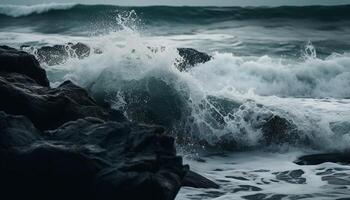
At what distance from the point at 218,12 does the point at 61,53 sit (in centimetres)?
1310

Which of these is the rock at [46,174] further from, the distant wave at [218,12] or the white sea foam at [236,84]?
the distant wave at [218,12]

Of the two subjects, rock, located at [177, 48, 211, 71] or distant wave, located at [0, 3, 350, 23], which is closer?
rock, located at [177, 48, 211, 71]

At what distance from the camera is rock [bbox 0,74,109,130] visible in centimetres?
470

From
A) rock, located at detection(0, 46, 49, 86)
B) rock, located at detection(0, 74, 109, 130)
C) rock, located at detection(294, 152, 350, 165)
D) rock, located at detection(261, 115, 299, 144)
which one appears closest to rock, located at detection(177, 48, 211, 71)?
rock, located at detection(261, 115, 299, 144)

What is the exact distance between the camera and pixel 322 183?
5344 mm

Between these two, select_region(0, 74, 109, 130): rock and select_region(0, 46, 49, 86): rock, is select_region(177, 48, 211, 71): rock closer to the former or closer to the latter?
select_region(0, 46, 49, 86): rock

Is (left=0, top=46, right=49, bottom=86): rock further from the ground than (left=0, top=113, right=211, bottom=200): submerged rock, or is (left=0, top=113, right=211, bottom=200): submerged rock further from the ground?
(left=0, top=46, right=49, bottom=86): rock

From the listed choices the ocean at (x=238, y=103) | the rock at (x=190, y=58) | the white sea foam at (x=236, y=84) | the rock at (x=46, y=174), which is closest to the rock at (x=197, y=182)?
the ocean at (x=238, y=103)

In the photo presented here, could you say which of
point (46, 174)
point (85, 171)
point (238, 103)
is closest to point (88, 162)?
point (85, 171)

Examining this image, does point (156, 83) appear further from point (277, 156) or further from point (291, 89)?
point (291, 89)

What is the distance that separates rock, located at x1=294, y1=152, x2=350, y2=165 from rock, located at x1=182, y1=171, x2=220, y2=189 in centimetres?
155

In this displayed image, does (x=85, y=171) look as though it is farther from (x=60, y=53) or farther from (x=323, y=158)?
(x=60, y=53)

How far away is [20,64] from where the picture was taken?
5887 mm

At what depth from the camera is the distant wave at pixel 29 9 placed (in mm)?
25266
